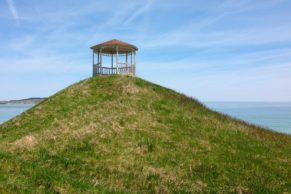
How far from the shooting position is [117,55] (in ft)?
128

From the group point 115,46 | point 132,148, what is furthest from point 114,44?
point 132,148

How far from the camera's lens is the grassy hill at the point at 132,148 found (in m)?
17.0

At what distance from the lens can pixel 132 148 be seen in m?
23.0

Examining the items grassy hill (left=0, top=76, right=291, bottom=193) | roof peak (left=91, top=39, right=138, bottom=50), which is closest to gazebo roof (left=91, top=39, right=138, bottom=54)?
roof peak (left=91, top=39, right=138, bottom=50)

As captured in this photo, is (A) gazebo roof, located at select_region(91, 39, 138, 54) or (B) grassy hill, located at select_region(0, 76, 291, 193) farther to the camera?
(A) gazebo roof, located at select_region(91, 39, 138, 54)

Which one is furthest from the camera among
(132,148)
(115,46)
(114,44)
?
(115,46)

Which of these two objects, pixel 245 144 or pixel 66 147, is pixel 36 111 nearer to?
pixel 66 147

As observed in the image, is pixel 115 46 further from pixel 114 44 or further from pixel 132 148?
pixel 132 148

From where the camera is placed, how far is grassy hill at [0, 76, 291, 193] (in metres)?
17.0

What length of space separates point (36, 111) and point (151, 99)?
411 inches

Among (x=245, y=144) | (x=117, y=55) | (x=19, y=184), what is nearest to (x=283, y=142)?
(x=245, y=144)

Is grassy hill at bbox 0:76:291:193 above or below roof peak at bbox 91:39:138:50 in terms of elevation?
below

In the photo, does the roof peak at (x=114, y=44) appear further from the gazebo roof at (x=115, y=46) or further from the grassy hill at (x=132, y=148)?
the grassy hill at (x=132, y=148)

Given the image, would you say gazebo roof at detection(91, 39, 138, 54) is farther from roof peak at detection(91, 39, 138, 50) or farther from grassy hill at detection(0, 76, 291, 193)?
grassy hill at detection(0, 76, 291, 193)
